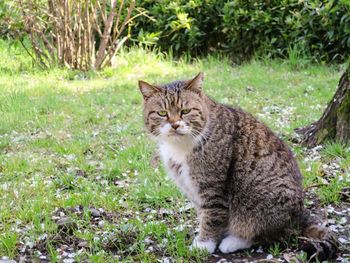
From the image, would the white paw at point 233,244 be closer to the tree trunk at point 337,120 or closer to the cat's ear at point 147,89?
the cat's ear at point 147,89

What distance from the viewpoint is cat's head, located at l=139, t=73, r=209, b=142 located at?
397cm

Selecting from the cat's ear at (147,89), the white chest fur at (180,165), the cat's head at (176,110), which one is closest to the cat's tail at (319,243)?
the white chest fur at (180,165)

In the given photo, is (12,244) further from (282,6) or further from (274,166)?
(282,6)

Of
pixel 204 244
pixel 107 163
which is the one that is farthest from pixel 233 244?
pixel 107 163

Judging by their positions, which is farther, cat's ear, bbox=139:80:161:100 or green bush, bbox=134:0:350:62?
green bush, bbox=134:0:350:62

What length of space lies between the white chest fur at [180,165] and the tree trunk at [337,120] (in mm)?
2155

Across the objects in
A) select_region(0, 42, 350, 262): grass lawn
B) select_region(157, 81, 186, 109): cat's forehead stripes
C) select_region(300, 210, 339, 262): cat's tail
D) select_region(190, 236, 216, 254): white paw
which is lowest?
select_region(0, 42, 350, 262): grass lawn

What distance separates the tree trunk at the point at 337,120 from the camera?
548 cm

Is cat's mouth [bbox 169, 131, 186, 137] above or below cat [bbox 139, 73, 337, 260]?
above

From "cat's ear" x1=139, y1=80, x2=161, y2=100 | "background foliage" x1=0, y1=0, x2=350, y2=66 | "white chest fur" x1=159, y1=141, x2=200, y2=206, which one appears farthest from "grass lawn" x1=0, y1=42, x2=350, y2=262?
"cat's ear" x1=139, y1=80, x2=161, y2=100

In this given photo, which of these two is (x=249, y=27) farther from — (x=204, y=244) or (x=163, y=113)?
(x=204, y=244)

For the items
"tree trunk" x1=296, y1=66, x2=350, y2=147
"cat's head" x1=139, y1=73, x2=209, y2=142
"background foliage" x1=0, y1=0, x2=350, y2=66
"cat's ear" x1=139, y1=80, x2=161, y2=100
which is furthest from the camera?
"background foliage" x1=0, y1=0, x2=350, y2=66

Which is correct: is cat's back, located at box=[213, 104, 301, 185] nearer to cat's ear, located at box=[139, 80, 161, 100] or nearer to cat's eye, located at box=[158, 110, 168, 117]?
cat's eye, located at box=[158, 110, 168, 117]

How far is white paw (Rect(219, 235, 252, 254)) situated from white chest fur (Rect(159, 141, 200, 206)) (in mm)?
347
